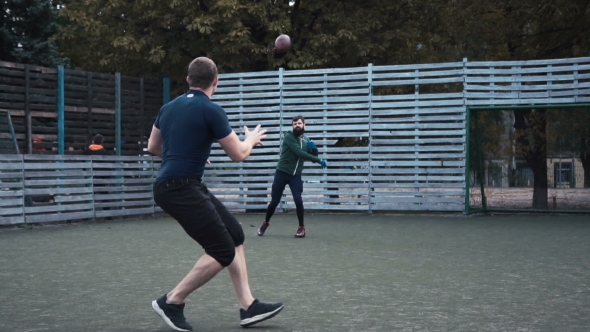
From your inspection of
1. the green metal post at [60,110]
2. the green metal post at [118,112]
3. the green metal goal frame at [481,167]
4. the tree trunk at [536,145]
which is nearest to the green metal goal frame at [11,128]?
the green metal post at [60,110]

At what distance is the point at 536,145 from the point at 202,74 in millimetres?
15098

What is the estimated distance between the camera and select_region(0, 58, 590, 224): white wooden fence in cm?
1912

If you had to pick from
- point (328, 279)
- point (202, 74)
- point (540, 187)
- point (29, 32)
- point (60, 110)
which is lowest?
point (328, 279)

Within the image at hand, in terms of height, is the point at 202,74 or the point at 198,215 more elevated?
the point at 202,74

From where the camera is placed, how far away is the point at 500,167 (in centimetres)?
2042

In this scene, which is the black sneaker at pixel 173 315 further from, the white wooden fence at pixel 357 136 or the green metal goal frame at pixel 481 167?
the green metal goal frame at pixel 481 167

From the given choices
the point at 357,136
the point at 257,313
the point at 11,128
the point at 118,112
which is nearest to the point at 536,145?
the point at 357,136

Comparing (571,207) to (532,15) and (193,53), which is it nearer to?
(532,15)

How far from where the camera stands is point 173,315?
6402mm

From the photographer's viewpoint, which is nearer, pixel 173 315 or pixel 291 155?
pixel 173 315

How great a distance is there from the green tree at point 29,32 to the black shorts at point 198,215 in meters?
20.9

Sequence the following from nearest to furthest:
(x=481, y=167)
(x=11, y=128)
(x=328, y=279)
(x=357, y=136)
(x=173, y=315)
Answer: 1. (x=173, y=315)
2. (x=328, y=279)
3. (x=11, y=128)
4. (x=481, y=167)
5. (x=357, y=136)

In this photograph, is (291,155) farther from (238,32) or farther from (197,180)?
(238,32)

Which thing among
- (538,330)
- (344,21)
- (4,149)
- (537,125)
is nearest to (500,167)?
(537,125)
